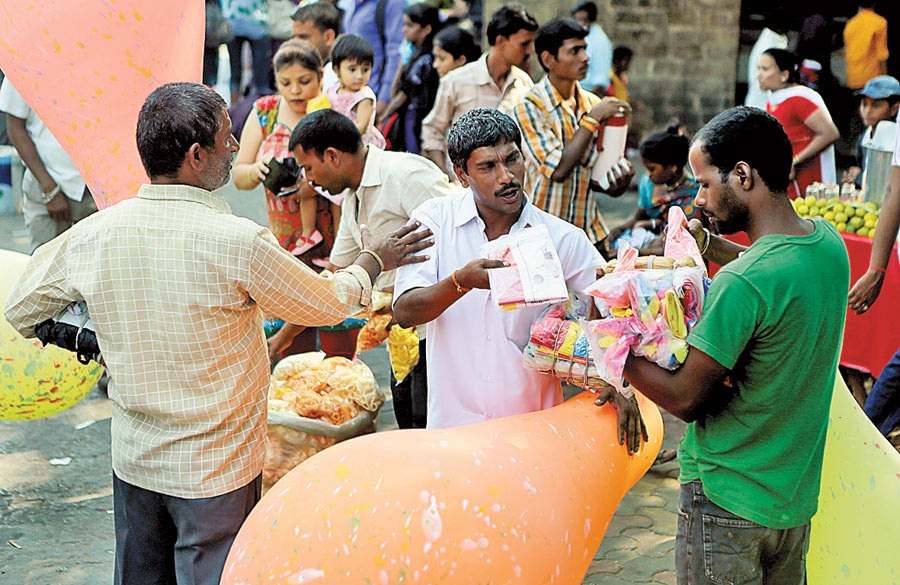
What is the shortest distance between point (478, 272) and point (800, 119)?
430 cm

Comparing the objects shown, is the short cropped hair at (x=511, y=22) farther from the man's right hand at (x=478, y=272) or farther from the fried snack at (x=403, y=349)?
the man's right hand at (x=478, y=272)

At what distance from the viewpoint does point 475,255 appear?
2600 mm

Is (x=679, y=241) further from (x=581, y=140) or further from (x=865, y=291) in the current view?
(x=581, y=140)

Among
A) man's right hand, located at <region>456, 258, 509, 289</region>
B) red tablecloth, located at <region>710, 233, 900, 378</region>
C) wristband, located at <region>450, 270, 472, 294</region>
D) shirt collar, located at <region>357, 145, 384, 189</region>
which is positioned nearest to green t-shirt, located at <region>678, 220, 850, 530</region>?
man's right hand, located at <region>456, 258, 509, 289</region>

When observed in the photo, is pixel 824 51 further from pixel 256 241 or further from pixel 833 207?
Result: pixel 256 241

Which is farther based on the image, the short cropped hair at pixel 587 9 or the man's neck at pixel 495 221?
the short cropped hair at pixel 587 9

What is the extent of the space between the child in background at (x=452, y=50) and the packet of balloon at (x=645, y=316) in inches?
186

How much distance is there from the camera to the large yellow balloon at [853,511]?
2.29 meters

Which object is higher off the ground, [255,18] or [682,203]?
[255,18]

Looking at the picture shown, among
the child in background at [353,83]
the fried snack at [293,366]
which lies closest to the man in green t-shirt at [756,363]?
the fried snack at [293,366]

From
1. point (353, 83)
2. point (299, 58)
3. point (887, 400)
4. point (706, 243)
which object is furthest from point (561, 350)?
point (353, 83)

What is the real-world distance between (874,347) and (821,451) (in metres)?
2.74

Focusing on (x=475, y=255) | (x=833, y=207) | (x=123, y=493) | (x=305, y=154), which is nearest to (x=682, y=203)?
(x=833, y=207)

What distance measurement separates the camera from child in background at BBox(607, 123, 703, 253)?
4.88 meters
